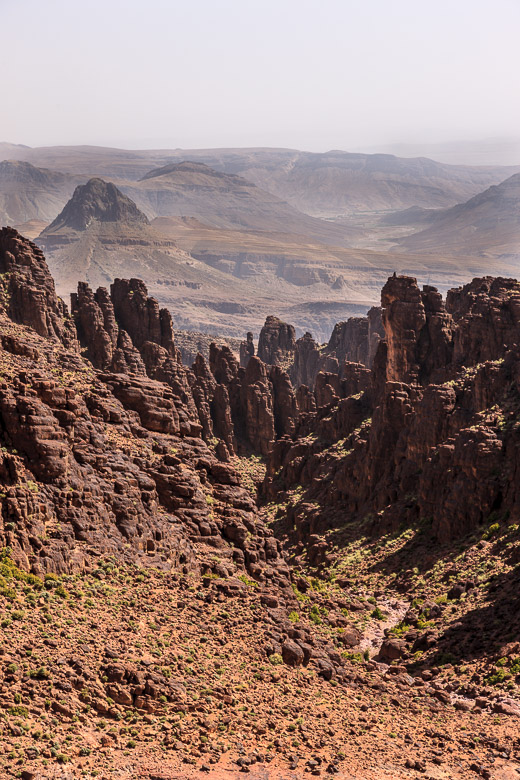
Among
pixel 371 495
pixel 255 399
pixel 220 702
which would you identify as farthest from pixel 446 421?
pixel 220 702

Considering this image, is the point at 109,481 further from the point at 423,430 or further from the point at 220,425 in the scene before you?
the point at 220,425

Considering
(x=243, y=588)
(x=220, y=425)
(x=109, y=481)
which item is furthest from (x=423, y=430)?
(x=109, y=481)

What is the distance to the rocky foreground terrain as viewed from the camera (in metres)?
42.1

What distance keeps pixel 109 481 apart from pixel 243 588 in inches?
355

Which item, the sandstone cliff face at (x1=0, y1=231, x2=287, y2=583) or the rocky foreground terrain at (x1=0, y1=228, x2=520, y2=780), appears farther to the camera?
the sandstone cliff face at (x1=0, y1=231, x2=287, y2=583)

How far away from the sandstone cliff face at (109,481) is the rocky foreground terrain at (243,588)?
0.13 meters

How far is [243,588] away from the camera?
5781 cm

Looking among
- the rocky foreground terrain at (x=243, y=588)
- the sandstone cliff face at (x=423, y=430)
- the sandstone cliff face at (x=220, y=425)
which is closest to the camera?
the rocky foreground terrain at (x=243, y=588)

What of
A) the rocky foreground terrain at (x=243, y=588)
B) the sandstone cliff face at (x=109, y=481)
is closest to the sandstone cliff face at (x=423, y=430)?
the rocky foreground terrain at (x=243, y=588)

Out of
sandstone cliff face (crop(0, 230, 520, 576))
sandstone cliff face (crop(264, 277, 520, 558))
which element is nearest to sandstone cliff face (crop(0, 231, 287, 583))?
sandstone cliff face (crop(0, 230, 520, 576))

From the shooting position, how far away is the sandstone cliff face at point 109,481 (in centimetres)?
4981

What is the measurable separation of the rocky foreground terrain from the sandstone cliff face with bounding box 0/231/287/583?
127mm

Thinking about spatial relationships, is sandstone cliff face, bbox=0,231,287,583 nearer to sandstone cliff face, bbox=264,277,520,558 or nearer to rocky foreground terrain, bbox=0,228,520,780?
rocky foreground terrain, bbox=0,228,520,780

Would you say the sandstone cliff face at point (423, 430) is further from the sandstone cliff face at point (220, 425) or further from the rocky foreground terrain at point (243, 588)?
the rocky foreground terrain at point (243, 588)
